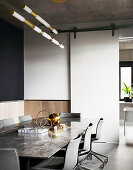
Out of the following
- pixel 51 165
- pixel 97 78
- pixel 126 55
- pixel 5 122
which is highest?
pixel 126 55

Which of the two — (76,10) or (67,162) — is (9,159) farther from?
(76,10)

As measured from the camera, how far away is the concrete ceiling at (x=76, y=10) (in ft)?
17.9

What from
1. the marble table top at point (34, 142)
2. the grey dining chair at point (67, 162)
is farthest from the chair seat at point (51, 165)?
the marble table top at point (34, 142)

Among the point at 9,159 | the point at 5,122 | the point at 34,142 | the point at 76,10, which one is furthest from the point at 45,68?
the point at 9,159

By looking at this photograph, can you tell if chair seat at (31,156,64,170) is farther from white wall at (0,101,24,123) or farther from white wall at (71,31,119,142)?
white wall at (71,31,119,142)

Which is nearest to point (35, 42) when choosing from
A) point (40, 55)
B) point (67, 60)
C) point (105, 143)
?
point (40, 55)

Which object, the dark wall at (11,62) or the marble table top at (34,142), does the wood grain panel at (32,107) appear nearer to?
the dark wall at (11,62)

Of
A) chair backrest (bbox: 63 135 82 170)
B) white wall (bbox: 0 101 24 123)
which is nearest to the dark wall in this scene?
white wall (bbox: 0 101 24 123)

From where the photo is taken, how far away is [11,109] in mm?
6551

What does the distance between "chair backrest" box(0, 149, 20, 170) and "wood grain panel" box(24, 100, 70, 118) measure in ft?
15.9

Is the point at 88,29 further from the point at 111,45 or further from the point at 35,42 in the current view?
the point at 35,42

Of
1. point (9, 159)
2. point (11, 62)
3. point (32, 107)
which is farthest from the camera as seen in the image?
point (32, 107)

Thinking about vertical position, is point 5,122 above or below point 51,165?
above

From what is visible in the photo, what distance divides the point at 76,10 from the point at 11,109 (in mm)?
2838
